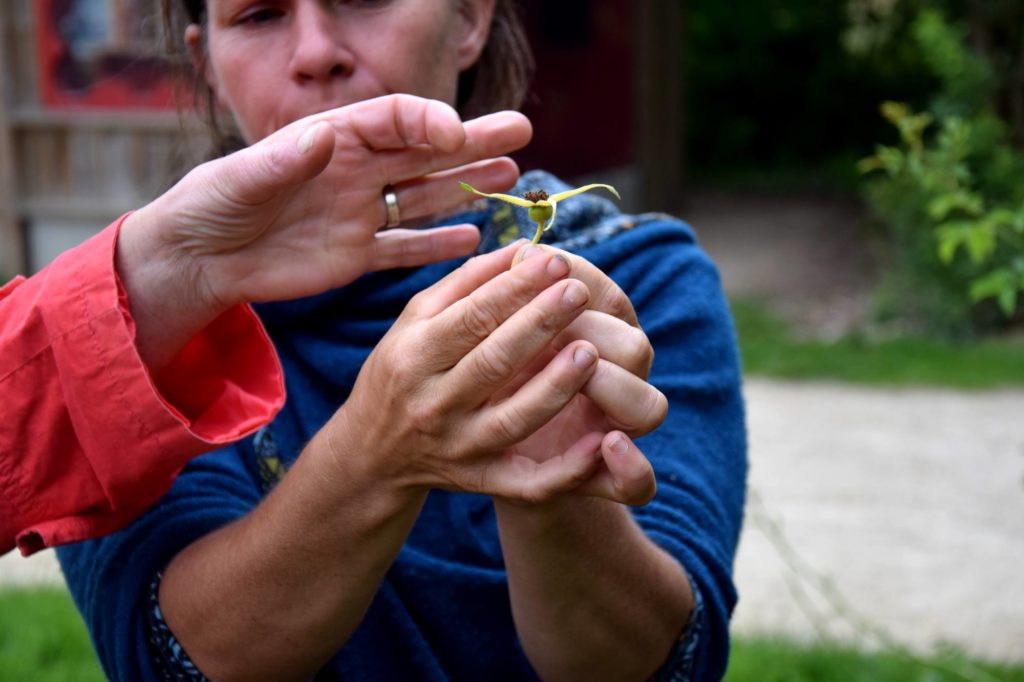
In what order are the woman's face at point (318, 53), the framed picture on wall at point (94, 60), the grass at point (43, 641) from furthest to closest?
the framed picture on wall at point (94, 60) < the grass at point (43, 641) < the woman's face at point (318, 53)

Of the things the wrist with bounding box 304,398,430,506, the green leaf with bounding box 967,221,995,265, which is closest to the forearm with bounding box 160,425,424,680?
the wrist with bounding box 304,398,430,506

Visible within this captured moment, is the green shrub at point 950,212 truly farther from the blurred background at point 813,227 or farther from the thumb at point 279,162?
the thumb at point 279,162

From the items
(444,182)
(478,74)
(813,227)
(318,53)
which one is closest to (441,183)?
(444,182)

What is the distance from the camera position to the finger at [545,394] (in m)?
1.38

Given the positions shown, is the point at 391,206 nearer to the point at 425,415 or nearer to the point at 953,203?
the point at 425,415

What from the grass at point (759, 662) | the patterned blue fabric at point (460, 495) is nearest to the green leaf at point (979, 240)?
the patterned blue fabric at point (460, 495)

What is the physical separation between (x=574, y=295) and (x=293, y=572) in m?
0.59

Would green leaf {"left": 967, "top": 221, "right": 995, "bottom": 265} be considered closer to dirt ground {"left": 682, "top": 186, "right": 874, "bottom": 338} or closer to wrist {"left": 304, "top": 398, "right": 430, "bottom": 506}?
wrist {"left": 304, "top": 398, "right": 430, "bottom": 506}

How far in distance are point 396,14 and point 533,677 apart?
103 cm

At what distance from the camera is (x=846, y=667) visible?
379cm

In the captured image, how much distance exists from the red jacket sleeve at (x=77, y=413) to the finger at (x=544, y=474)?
43cm

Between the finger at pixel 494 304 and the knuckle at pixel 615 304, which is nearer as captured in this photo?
the finger at pixel 494 304

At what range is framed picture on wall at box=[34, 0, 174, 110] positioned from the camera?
8.88 metres

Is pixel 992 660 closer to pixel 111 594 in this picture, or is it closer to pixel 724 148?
pixel 111 594
